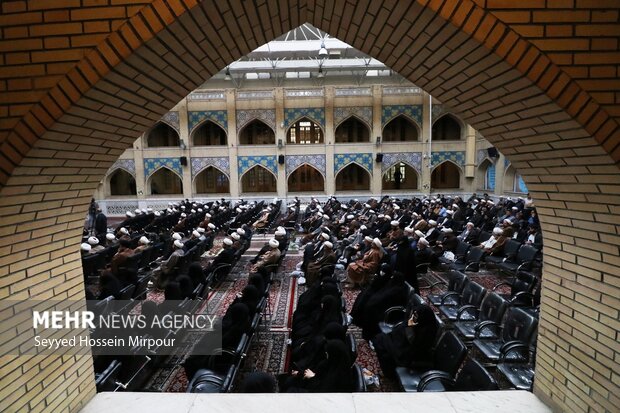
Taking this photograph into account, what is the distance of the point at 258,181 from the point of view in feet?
74.5

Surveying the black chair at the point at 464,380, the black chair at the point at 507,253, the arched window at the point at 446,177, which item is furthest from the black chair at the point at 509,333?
the arched window at the point at 446,177

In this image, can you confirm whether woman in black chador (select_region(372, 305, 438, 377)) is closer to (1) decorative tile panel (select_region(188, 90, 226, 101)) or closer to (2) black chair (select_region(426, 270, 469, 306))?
(2) black chair (select_region(426, 270, 469, 306))

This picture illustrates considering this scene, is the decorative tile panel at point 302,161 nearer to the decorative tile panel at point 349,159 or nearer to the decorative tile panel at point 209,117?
the decorative tile panel at point 349,159

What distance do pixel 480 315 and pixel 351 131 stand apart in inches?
733

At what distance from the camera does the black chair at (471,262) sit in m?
6.63

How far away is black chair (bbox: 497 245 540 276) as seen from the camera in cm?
610

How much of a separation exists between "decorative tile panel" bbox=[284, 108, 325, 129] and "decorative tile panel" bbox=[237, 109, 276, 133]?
72 centimetres

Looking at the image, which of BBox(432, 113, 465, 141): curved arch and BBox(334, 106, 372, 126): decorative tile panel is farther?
BBox(432, 113, 465, 141): curved arch

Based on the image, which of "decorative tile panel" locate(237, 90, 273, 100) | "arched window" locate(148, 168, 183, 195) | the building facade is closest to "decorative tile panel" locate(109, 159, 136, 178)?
the building facade

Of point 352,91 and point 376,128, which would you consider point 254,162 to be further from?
point 376,128

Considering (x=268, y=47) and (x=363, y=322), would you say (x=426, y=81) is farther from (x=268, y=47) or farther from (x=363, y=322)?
(x=268, y=47)

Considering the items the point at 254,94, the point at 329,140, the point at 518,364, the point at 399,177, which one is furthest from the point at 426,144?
the point at 518,364

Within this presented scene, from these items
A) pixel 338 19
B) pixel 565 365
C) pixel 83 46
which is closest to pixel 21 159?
pixel 83 46

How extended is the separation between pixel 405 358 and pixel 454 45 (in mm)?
2745
